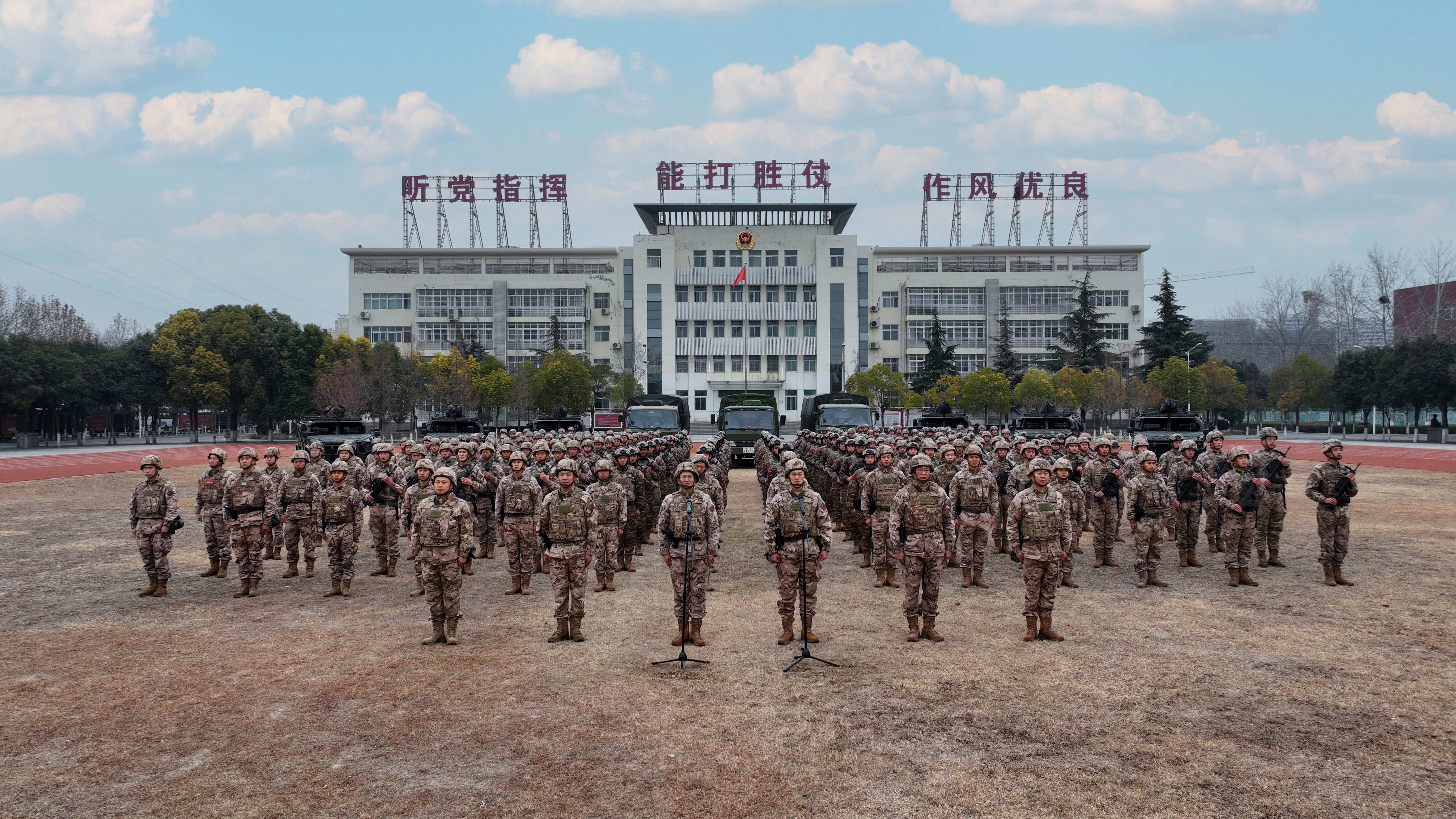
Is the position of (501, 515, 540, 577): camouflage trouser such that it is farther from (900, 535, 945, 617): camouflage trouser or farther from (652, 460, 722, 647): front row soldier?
(900, 535, 945, 617): camouflage trouser

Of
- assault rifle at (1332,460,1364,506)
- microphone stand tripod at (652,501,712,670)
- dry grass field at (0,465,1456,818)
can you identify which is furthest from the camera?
assault rifle at (1332,460,1364,506)

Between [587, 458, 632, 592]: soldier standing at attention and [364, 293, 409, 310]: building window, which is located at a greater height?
[364, 293, 409, 310]: building window

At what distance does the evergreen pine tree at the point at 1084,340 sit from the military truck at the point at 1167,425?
149 ft

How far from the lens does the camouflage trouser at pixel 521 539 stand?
12.3m

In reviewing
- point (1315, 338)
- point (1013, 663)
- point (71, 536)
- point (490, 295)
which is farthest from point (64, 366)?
point (1315, 338)

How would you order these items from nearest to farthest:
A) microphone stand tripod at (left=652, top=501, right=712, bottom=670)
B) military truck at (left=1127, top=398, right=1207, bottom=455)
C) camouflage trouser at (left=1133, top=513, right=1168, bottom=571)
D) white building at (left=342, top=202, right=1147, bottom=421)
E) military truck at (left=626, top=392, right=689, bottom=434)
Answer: microphone stand tripod at (left=652, top=501, right=712, bottom=670) < camouflage trouser at (left=1133, top=513, right=1168, bottom=571) < military truck at (left=1127, top=398, right=1207, bottom=455) < military truck at (left=626, top=392, right=689, bottom=434) < white building at (left=342, top=202, right=1147, bottom=421)

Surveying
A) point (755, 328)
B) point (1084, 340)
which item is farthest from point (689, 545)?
point (755, 328)

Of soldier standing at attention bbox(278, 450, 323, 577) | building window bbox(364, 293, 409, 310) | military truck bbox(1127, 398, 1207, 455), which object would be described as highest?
building window bbox(364, 293, 409, 310)

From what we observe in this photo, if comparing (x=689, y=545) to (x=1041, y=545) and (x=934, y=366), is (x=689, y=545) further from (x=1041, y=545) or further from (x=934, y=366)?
(x=934, y=366)

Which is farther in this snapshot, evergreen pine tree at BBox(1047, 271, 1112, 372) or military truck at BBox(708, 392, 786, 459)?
evergreen pine tree at BBox(1047, 271, 1112, 372)

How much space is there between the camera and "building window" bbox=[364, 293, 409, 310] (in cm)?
9119

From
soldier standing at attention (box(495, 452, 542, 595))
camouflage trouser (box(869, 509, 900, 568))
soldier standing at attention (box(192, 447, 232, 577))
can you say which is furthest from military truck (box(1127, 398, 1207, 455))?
soldier standing at attention (box(192, 447, 232, 577))

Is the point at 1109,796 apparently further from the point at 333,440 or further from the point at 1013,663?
the point at 333,440

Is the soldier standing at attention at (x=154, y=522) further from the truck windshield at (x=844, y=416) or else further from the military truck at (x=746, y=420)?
the truck windshield at (x=844, y=416)
